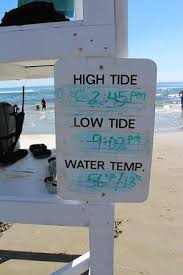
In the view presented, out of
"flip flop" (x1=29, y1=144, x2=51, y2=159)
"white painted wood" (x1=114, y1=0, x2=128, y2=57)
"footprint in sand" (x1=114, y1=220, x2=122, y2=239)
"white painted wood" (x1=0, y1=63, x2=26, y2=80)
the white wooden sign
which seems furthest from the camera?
"footprint in sand" (x1=114, y1=220, x2=122, y2=239)

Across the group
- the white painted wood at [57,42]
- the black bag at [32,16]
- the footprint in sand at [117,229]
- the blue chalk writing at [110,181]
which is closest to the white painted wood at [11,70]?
the black bag at [32,16]

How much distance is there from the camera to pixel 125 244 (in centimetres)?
322

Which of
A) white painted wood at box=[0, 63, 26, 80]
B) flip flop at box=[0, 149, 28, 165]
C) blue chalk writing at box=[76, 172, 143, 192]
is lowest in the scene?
flip flop at box=[0, 149, 28, 165]

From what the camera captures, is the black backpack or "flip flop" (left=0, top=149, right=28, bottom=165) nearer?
"flip flop" (left=0, top=149, right=28, bottom=165)

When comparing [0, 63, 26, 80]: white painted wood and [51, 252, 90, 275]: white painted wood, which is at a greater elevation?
[0, 63, 26, 80]: white painted wood

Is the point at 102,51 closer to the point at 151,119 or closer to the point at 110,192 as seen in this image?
the point at 151,119

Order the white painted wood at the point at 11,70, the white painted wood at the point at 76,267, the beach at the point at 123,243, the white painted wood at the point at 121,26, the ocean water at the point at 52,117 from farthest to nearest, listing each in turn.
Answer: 1. the ocean water at the point at 52,117
2. the beach at the point at 123,243
3. the white painted wood at the point at 11,70
4. the white painted wood at the point at 76,267
5. the white painted wood at the point at 121,26

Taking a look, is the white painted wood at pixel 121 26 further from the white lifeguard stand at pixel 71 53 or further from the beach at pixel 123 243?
the beach at pixel 123 243

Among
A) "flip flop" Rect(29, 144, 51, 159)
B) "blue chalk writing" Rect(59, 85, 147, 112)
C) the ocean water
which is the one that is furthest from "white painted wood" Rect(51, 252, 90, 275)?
the ocean water

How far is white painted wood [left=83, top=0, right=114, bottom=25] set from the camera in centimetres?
128

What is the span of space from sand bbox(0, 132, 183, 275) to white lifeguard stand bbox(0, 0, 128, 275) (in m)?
1.42

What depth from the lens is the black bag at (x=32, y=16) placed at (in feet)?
4.56

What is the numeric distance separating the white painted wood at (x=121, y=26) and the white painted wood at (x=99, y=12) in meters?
0.05

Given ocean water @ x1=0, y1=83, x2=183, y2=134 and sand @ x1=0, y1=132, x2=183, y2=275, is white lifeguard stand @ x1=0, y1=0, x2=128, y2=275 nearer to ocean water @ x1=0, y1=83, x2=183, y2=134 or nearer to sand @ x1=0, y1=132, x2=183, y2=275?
sand @ x1=0, y1=132, x2=183, y2=275
